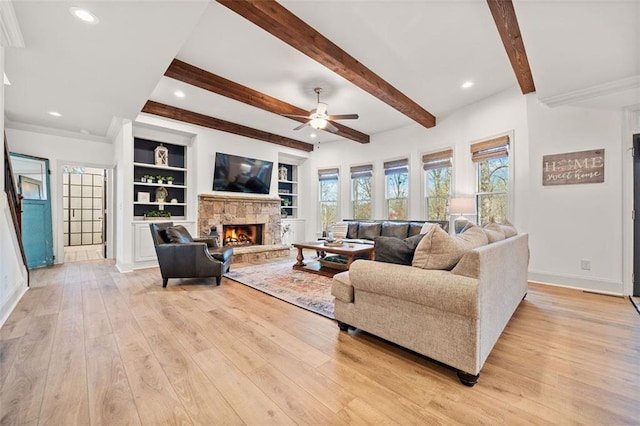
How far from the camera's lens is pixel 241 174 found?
6020mm

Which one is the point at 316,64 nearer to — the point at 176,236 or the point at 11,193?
the point at 176,236

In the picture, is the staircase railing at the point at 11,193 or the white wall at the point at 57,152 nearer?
the staircase railing at the point at 11,193

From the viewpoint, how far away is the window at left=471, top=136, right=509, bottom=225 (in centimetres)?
427

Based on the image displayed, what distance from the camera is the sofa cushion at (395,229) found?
17.4ft

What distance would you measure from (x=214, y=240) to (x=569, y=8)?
4.81 m

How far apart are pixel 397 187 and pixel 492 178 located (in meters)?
1.98

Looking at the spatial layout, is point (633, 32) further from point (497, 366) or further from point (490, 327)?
point (497, 366)

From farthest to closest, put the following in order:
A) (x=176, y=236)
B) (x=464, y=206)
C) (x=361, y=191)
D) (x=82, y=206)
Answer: (x=82, y=206)
(x=361, y=191)
(x=464, y=206)
(x=176, y=236)

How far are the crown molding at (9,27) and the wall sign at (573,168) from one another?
231 inches

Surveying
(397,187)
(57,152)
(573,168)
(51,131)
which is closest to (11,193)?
(57,152)

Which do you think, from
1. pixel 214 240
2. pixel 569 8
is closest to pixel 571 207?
pixel 569 8

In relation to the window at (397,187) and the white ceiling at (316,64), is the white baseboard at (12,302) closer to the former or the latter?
the white ceiling at (316,64)

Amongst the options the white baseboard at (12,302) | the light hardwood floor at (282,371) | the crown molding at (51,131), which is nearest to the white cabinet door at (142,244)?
the white baseboard at (12,302)

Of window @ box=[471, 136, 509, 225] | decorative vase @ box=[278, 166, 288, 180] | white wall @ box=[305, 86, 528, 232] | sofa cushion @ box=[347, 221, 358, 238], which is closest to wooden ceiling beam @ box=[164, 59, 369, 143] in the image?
white wall @ box=[305, 86, 528, 232]
